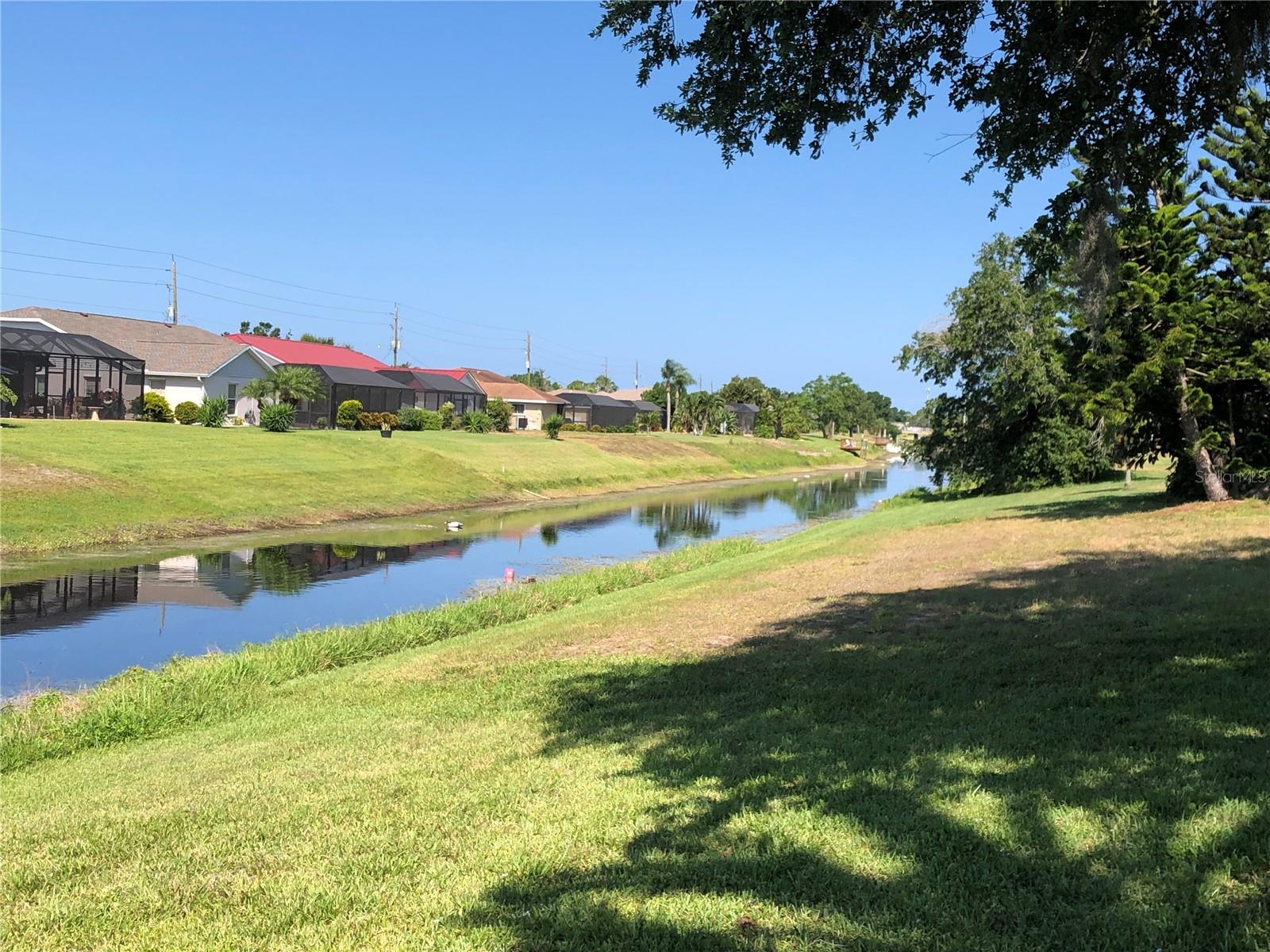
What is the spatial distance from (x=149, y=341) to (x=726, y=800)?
6447cm

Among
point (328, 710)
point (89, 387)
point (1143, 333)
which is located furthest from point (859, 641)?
point (89, 387)

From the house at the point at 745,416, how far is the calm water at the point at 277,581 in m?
90.7

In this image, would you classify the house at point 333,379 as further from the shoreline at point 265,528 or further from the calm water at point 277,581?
the calm water at point 277,581

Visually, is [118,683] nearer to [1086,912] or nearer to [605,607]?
[605,607]

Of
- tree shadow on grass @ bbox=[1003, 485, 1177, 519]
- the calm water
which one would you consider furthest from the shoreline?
tree shadow on grass @ bbox=[1003, 485, 1177, 519]

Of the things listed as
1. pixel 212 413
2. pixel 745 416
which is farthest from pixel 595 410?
pixel 212 413

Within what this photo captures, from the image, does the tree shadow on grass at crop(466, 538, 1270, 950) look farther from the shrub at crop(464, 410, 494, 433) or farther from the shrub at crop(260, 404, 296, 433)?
the shrub at crop(464, 410, 494, 433)

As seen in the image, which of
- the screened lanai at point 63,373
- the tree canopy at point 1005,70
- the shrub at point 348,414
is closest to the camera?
the tree canopy at point 1005,70

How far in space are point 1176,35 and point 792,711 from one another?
21.4 feet

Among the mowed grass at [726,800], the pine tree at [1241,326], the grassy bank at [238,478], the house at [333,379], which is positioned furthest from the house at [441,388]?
the mowed grass at [726,800]

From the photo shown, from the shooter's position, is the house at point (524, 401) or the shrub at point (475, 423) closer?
the shrub at point (475, 423)

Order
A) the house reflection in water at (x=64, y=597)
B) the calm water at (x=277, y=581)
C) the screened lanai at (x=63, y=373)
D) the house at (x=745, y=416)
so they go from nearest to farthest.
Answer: the calm water at (x=277, y=581)
the house reflection in water at (x=64, y=597)
the screened lanai at (x=63, y=373)
the house at (x=745, y=416)

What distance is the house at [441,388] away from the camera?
84.7 meters

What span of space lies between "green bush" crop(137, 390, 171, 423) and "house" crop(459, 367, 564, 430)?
49057 millimetres
